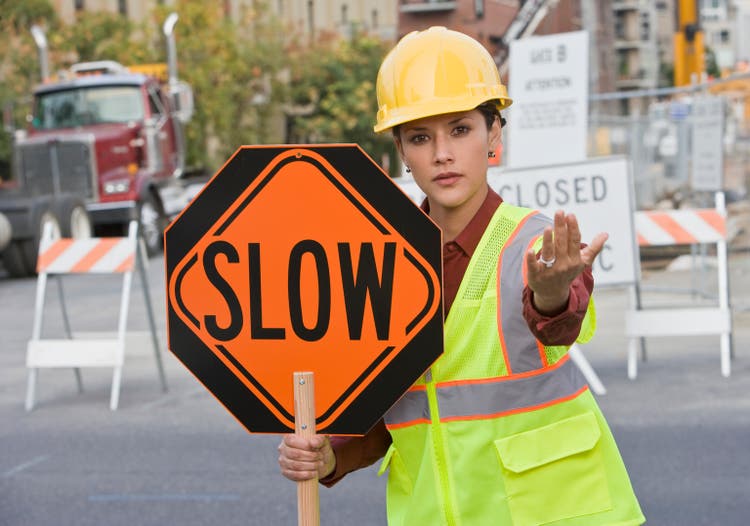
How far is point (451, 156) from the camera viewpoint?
2900 millimetres

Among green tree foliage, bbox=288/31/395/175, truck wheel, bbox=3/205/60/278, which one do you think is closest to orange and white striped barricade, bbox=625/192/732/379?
truck wheel, bbox=3/205/60/278

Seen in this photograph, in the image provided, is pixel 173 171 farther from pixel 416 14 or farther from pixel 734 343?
pixel 416 14

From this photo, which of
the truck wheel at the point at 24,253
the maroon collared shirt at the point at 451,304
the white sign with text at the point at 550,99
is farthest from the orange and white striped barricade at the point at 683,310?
the truck wheel at the point at 24,253

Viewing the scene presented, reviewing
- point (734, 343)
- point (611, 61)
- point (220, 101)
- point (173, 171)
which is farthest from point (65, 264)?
point (611, 61)

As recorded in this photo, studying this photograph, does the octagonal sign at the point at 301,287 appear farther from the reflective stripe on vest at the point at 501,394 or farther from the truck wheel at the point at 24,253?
the truck wheel at the point at 24,253

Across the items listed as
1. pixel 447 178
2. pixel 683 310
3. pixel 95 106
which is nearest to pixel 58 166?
pixel 95 106

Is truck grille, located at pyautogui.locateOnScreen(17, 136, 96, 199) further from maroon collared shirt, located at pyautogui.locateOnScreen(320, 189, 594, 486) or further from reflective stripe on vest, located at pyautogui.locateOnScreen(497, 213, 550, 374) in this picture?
reflective stripe on vest, located at pyautogui.locateOnScreen(497, 213, 550, 374)

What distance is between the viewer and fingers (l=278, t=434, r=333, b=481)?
9.22 feet

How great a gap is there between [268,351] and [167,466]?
533 cm

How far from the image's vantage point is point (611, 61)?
58.1 m

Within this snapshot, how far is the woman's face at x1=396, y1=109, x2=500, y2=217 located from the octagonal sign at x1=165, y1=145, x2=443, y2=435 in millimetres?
195

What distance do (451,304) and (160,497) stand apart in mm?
4717

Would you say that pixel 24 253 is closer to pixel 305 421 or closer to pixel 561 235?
pixel 305 421

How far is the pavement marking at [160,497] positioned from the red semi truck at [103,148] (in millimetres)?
15706
